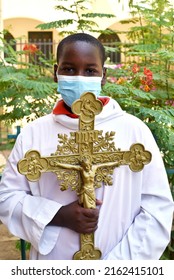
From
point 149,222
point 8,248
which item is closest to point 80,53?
point 149,222

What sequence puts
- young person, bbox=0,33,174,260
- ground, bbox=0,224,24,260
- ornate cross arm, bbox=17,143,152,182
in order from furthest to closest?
ground, bbox=0,224,24,260 < young person, bbox=0,33,174,260 < ornate cross arm, bbox=17,143,152,182

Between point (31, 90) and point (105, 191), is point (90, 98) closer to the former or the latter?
point (105, 191)

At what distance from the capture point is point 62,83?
1.54m

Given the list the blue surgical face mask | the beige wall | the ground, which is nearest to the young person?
the blue surgical face mask

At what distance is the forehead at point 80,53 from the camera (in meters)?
1.51

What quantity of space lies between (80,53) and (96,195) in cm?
52

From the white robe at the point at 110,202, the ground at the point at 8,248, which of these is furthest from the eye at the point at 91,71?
the ground at the point at 8,248

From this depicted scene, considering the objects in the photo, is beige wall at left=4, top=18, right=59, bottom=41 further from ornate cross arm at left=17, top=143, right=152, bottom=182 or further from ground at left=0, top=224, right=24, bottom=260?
ornate cross arm at left=17, top=143, right=152, bottom=182

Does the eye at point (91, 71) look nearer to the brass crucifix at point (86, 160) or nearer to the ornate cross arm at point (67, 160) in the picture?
the brass crucifix at point (86, 160)

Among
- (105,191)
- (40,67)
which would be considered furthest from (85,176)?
(40,67)

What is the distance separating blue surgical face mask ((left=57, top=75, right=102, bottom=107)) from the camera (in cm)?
151

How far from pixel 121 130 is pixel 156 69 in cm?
187
